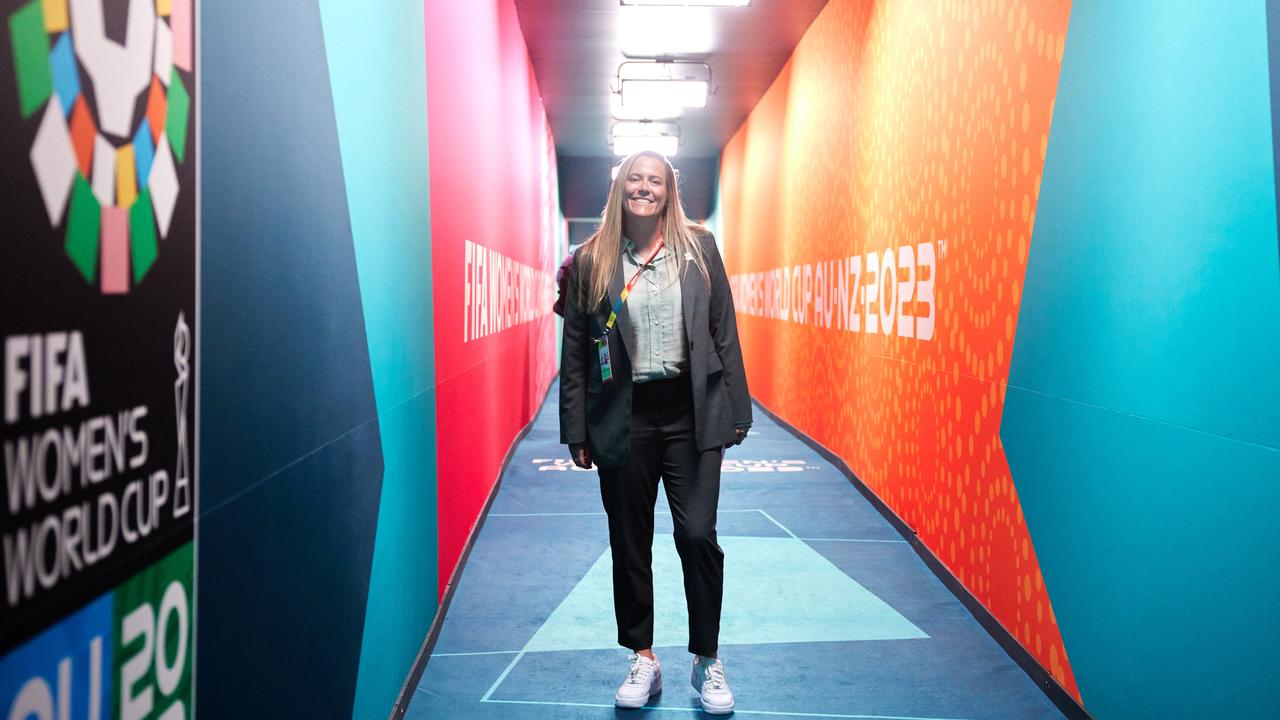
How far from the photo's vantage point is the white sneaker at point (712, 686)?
258 centimetres

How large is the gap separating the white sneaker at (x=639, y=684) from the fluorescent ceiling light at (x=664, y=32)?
475 centimetres

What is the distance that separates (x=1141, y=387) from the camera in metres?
2.29

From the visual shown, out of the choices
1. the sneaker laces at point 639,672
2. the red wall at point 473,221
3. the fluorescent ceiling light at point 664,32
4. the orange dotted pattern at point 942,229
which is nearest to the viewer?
the sneaker laces at point 639,672

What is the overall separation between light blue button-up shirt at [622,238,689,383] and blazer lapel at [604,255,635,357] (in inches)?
0.5

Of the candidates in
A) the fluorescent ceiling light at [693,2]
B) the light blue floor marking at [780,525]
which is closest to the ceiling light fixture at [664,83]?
the fluorescent ceiling light at [693,2]

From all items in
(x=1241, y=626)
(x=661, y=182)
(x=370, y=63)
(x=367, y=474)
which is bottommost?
(x=1241, y=626)

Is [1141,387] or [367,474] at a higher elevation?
[1141,387]

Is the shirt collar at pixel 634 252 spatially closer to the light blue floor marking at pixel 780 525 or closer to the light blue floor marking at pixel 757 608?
the light blue floor marking at pixel 757 608

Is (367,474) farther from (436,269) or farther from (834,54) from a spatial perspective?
(834,54)

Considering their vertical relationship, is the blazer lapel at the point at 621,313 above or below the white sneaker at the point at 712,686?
above

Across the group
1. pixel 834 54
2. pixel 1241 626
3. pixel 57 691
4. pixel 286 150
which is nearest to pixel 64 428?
pixel 57 691

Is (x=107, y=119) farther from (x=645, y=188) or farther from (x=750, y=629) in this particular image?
(x=750, y=629)

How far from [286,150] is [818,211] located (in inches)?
218

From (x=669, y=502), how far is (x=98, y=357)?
1.81 m
